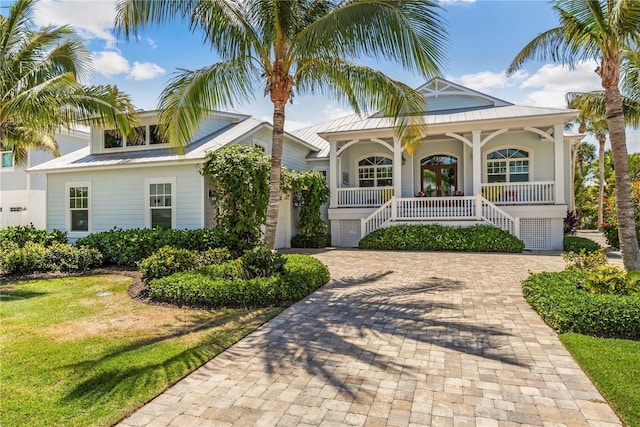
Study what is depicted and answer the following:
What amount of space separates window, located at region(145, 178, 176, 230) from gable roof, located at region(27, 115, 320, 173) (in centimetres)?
74

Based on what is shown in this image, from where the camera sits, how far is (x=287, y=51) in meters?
8.12

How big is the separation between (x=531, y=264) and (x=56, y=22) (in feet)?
49.5

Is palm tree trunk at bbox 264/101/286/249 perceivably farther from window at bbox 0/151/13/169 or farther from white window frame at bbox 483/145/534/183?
window at bbox 0/151/13/169

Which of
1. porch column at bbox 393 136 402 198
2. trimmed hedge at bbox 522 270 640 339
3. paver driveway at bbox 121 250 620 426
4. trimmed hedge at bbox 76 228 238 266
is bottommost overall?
paver driveway at bbox 121 250 620 426

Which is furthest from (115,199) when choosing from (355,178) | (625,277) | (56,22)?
(625,277)

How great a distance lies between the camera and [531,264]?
10930mm

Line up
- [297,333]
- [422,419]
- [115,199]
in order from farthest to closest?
1. [115,199]
2. [297,333]
3. [422,419]

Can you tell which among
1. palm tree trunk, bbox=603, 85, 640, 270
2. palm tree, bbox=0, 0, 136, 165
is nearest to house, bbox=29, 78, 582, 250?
palm tree, bbox=0, 0, 136, 165

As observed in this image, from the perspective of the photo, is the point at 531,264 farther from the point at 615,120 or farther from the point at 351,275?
the point at 351,275

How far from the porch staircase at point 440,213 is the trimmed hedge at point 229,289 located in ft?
29.2

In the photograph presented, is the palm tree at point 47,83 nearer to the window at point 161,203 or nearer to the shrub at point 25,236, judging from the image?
the window at point 161,203

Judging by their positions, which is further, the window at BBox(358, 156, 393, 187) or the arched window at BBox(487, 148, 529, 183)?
the window at BBox(358, 156, 393, 187)

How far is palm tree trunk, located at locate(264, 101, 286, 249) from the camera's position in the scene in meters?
8.20

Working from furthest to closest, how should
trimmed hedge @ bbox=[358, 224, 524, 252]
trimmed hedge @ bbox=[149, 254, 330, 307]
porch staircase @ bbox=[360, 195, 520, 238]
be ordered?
1. porch staircase @ bbox=[360, 195, 520, 238]
2. trimmed hedge @ bbox=[358, 224, 524, 252]
3. trimmed hedge @ bbox=[149, 254, 330, 307]
